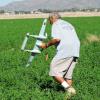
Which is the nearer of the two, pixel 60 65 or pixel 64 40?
pixel 64 40

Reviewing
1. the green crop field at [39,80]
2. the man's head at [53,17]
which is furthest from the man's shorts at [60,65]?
the man's head at [53,17]

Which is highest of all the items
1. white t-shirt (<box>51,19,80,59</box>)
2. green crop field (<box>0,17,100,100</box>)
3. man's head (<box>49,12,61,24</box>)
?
man's head (<box>49,12,61,24</box>)

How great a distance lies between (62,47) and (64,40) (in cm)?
15

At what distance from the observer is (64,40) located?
30.3 ft

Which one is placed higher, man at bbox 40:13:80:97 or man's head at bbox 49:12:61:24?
man's head at bbox 49:12:61:24

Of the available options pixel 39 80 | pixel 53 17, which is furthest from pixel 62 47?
pixel 39 80

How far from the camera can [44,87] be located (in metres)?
10.5

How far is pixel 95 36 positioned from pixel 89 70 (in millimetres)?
16780

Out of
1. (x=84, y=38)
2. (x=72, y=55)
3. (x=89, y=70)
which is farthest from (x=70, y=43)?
(x=84, y=38)

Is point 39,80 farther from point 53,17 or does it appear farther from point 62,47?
point 53,17

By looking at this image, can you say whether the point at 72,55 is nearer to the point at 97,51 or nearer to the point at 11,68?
the point at 11,68

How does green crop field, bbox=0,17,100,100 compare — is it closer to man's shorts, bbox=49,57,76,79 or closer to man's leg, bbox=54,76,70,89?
man's leg, bbox=54,76,70,89

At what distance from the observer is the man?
9.18 meters

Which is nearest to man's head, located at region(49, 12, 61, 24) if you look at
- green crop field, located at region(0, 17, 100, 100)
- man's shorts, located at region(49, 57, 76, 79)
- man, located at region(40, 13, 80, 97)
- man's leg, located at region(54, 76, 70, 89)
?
man, located at region(40, 13, 80, 97)
